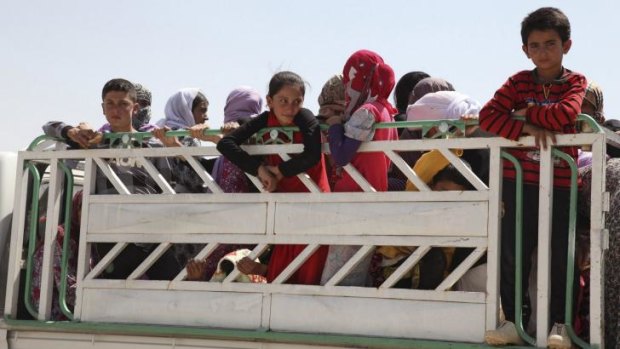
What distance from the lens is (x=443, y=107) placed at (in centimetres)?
570

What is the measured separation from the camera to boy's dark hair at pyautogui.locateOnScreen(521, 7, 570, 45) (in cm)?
487

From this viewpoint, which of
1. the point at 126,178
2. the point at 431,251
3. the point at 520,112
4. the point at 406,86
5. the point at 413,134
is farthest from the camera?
the point at 406,86

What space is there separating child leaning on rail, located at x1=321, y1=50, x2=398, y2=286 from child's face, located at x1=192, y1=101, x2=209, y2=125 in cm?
222

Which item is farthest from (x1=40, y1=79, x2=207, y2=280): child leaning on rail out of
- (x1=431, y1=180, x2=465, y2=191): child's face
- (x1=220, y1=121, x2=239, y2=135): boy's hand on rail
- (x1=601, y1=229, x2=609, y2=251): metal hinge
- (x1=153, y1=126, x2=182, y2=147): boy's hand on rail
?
(x1=601, y1=229, x2=609, y2=251): metal hinge

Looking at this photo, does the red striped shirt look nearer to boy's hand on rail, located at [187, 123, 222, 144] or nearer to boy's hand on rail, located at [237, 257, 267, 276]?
boy's hand on rail, located at [237, 257, 267, 276]

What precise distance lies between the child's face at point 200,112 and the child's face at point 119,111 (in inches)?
48.5

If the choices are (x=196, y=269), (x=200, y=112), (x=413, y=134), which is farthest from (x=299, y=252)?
(x=200, y=112)

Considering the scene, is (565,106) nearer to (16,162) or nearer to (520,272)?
(520,272)

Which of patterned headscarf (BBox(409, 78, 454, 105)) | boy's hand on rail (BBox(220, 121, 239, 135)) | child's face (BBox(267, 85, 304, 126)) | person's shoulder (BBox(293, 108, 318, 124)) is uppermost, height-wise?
patterned headscarf (BBox(409, 78, 454, 105))

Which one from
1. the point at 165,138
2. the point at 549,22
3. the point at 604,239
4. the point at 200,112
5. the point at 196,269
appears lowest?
the point at 196,269

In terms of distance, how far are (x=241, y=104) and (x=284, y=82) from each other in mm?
1215

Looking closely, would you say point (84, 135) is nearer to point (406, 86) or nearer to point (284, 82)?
point (284, 82)

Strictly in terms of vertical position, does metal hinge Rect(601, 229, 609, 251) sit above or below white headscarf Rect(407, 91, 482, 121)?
below

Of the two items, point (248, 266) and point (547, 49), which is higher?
point (547, 49)
